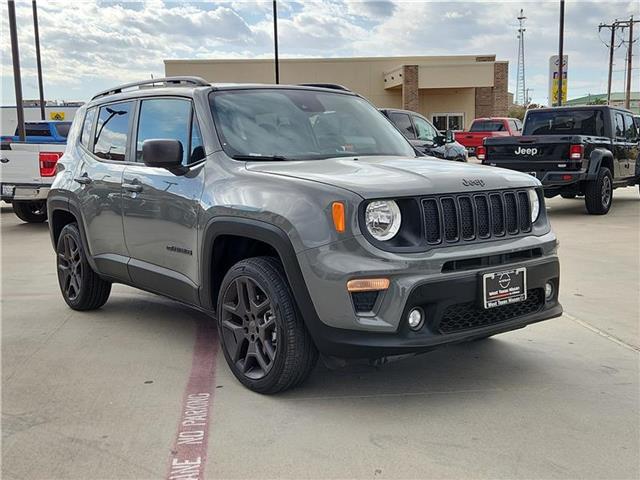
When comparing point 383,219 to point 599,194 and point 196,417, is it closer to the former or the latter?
point 196,417

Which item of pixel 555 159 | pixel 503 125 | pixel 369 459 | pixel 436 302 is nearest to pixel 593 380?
pixel 436 302

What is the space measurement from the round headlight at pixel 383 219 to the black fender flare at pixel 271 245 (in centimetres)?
44

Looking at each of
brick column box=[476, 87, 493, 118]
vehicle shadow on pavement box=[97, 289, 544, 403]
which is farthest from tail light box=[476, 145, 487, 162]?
brick column box=[476, 87, 493, 118]

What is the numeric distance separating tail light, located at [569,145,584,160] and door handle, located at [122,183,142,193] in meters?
8.48

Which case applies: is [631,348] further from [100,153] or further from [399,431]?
[100,153]

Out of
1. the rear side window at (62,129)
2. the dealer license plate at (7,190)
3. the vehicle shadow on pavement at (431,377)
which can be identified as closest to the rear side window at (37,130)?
the rear side window at (62,129)

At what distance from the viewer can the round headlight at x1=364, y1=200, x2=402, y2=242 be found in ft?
11.1

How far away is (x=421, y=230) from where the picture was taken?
11.3 ft

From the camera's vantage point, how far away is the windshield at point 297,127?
4262 mm

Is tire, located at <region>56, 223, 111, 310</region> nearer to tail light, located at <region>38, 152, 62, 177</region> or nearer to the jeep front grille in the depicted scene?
the jeep front grille

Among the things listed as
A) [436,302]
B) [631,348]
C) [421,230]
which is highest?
[421,230]

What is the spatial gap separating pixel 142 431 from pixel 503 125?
2582 centimetres

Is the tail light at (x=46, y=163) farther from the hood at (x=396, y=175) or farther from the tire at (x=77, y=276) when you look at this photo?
the hood at (x=396, y=175)

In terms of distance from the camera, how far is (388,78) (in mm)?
38406
